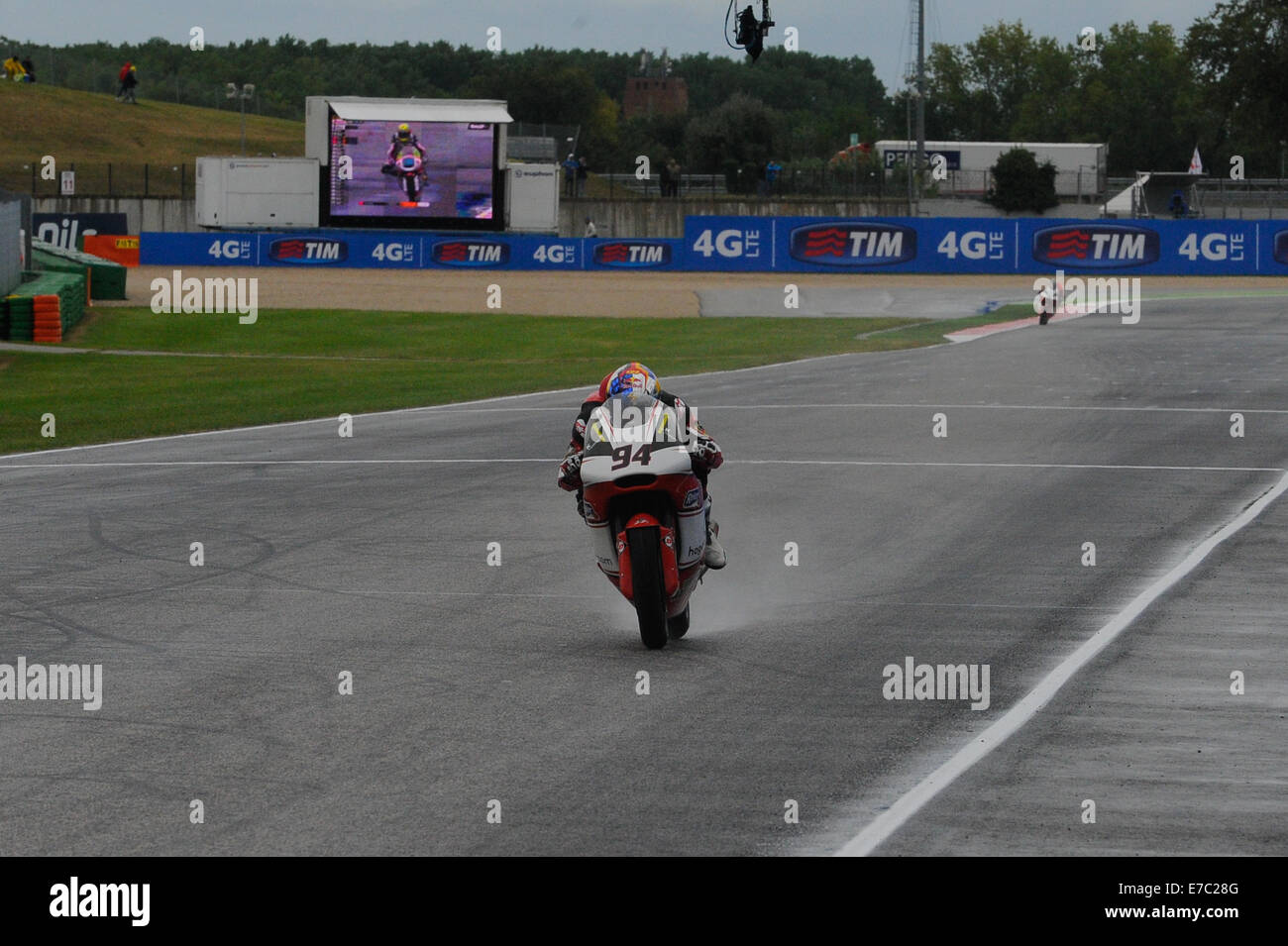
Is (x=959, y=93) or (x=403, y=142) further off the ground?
(x=959, y=93)

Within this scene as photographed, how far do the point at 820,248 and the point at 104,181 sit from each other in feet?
140

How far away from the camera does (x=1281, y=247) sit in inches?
2105

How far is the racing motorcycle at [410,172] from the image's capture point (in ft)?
203

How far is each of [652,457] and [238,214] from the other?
60.9 metres

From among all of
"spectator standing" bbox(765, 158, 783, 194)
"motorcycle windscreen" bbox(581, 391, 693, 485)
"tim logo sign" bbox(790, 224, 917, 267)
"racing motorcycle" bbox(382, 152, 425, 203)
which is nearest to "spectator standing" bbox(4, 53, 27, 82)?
"spectator standing" bbox(765, 158, 783, 194)

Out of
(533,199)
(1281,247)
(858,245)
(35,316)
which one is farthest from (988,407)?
(533,199)

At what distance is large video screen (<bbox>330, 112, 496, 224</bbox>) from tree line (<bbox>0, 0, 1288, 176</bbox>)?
28.1 metres

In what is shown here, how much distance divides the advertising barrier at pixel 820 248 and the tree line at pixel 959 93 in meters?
30.6

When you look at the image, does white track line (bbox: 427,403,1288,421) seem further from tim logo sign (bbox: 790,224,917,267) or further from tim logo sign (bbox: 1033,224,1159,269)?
tim logo sign (bbox: 790,224,917,267)

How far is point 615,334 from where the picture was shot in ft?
125

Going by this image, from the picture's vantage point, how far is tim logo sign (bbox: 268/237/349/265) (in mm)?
59688

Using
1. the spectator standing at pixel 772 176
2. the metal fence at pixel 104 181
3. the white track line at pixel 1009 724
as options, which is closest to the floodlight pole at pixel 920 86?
the spectator standing at pixel 772 176

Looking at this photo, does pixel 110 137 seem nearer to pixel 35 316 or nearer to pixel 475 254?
pixel 475 254
